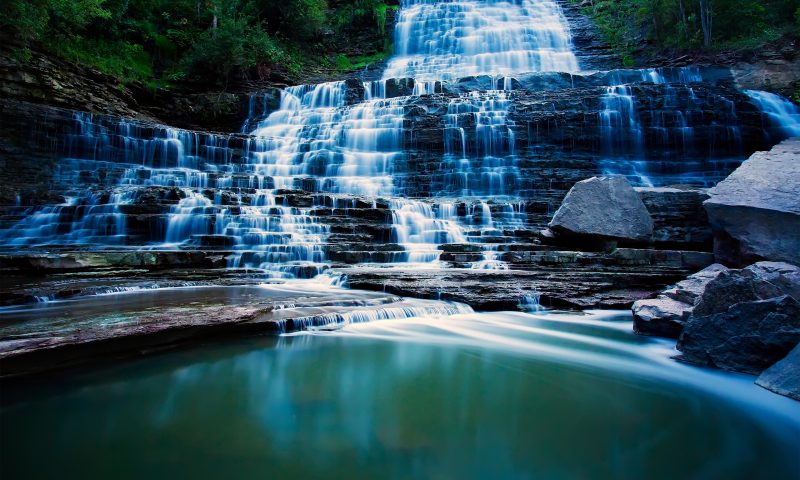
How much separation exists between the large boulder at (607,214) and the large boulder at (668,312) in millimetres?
3133

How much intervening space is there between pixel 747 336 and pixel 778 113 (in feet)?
50.0

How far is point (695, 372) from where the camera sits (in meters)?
3.70

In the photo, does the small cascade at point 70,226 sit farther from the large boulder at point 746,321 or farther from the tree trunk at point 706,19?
the tree trunk at point 706,19

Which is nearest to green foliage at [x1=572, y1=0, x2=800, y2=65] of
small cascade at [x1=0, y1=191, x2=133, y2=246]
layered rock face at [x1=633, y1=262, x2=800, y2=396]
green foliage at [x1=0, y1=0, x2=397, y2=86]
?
green foliage at [x1=0, y1=0, x2=397, y2=86]

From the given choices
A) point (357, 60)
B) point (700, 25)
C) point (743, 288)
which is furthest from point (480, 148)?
point (357, 60)

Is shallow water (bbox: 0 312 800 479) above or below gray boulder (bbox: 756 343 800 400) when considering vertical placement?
below

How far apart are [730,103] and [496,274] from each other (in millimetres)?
13366

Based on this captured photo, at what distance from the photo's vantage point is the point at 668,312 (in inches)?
186

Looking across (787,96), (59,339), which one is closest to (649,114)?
(787,96)

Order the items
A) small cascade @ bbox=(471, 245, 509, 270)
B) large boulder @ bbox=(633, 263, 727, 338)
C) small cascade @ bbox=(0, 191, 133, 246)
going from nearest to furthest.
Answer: large boulder @ bbox=(633, 263, 727, 338), small cascade @ bbox=(471, 245, 509, 270), small cascade @ bbox=(0, 191, 133, 246)

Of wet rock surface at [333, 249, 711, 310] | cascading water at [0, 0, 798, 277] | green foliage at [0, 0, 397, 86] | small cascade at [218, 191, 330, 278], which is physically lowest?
wet rock surface at [333, 249, 711, 310]

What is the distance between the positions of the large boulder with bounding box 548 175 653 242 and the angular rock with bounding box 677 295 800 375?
466 cm

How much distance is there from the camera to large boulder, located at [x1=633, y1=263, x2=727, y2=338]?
182 inches

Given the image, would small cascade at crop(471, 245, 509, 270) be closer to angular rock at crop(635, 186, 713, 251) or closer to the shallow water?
angular rock at crop(635, 186, 713, 251)
